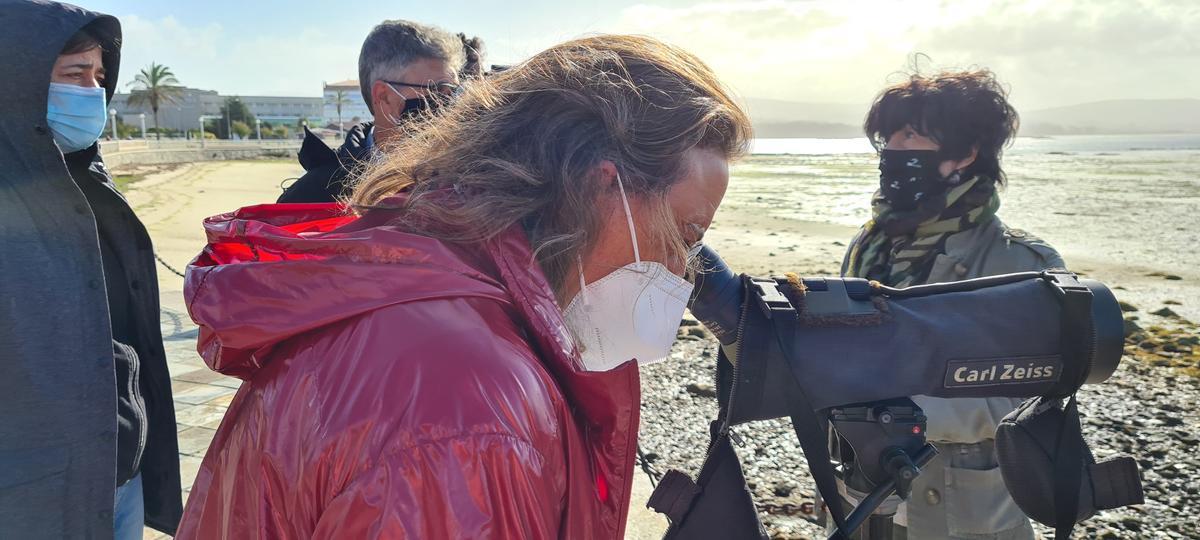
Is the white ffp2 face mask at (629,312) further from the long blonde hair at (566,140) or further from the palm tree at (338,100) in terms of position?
the palm tree at (338,100)

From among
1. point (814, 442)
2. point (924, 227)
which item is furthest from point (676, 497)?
point (924, 227)

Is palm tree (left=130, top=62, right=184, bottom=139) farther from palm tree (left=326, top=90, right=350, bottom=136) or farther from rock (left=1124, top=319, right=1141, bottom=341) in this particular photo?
rock (left=1124, top=319, right=1141, bottom=341)

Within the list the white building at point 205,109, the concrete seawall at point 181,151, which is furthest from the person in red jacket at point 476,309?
the white building at point 205,109

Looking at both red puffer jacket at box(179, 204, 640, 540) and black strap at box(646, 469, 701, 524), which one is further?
black strap at box(646, 469, 701, 524)

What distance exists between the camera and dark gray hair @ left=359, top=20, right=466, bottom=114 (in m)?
2.94

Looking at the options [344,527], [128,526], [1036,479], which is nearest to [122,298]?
[128,526]

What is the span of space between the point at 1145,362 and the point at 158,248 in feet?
39.9

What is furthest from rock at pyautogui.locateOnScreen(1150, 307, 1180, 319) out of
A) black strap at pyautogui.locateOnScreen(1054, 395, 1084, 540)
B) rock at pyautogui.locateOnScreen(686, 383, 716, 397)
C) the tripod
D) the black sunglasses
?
the tripod

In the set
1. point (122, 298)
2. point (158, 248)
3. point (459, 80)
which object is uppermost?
point (459, 80)

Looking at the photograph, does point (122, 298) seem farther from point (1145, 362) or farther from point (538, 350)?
point (1145, 362)

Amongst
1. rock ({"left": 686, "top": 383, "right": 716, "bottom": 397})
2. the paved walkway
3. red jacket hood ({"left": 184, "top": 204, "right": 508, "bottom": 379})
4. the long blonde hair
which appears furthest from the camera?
rock ({"left": 686, "top": 383, "right": 716, "bottom": 397})

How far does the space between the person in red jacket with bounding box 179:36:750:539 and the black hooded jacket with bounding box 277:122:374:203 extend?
167 centimetres

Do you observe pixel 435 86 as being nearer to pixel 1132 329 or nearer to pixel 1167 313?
pixel 1132 329

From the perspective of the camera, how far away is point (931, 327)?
1382 mm
